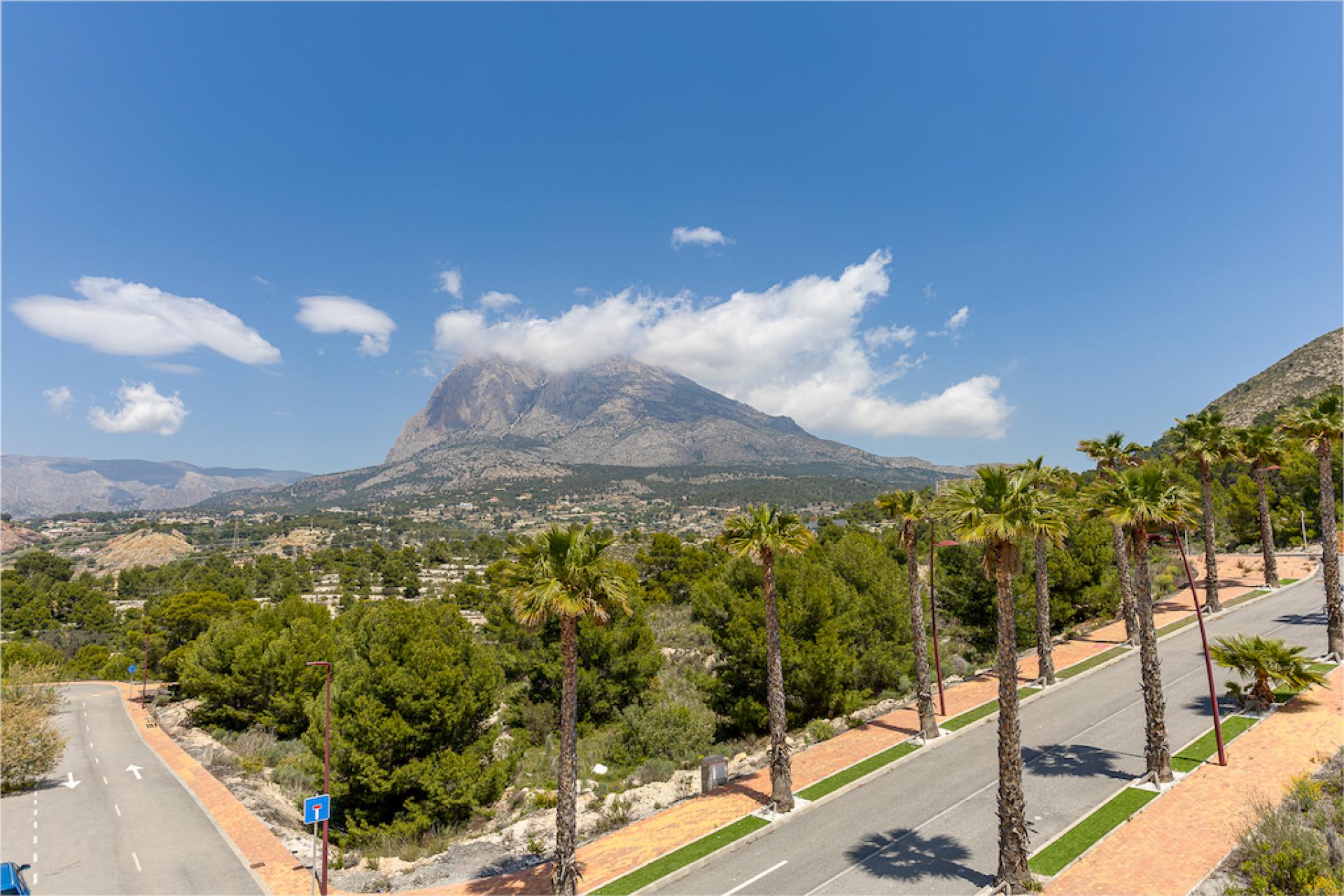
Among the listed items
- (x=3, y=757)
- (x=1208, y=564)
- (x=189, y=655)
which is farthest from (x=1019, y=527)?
(x=189, y=655)

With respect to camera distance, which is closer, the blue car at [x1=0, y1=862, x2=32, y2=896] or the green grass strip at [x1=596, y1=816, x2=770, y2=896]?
the green grass strip at [x1=596, y1=816, x2=770, y2=896]

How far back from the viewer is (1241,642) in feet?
84.5

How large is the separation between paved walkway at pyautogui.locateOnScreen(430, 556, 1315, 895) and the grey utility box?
0.45 meters

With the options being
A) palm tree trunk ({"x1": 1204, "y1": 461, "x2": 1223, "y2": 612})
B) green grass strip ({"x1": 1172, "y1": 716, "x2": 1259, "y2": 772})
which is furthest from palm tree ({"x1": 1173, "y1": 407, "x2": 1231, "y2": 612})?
green grass strip ({"x1": 1172, "y1": 716, "x2": 1259, "y2": 772})

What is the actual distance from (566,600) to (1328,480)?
1484 inches

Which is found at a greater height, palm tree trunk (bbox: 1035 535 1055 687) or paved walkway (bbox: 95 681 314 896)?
palm tree trunk (bbox: 1035 535 1055 687)

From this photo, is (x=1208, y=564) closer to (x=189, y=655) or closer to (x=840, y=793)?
(x=840, y=793)

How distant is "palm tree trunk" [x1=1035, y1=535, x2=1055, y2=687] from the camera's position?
102ft

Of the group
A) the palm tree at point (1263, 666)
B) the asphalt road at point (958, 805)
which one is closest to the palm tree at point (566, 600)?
the asphalt road at point (958, 805)

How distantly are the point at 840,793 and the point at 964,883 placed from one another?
7106mm

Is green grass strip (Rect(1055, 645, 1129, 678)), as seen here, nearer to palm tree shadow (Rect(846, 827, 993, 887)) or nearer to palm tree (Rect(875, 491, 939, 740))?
palm tree (Rect(875, 491, 939, 740))

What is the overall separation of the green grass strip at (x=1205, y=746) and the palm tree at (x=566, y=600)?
19.9 metres

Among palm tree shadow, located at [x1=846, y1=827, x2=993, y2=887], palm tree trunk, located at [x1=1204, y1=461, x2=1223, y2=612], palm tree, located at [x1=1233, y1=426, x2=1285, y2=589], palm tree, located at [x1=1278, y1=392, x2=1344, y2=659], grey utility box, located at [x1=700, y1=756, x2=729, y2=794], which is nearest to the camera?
palm tree shadow, located at [x1=846, y1=827, x2=993, y2=887]

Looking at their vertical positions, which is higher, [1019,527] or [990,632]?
[1019,527]
